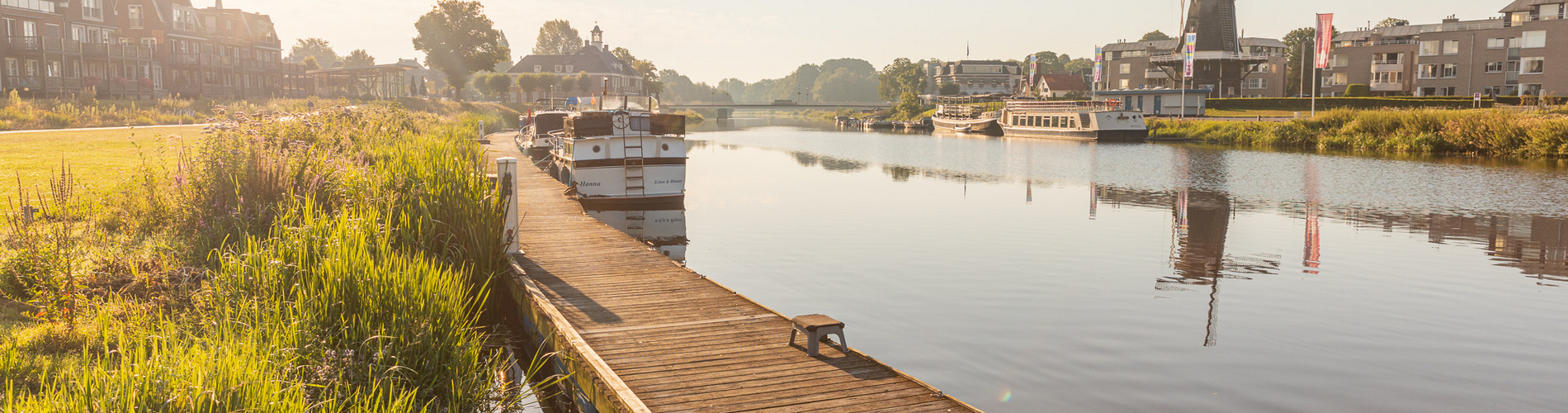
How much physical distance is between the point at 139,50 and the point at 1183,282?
63.6 m

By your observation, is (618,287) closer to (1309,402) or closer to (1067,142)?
(1309,402)

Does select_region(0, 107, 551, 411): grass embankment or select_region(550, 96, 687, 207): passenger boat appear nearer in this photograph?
select_region(0, 107, 551, 411): grass embankment

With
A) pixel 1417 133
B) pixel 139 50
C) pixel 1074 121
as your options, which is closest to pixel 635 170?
pixel 1417 133

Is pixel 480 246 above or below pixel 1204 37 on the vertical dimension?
below

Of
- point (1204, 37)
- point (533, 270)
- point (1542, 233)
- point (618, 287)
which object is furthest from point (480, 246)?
point (1204, 37)

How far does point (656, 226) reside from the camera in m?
22.5

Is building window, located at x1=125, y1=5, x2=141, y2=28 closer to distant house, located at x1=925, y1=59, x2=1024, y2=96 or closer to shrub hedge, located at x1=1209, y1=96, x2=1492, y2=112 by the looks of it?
shrub hedge, located at x1=1209, y1=96, x2=1492, y2=112

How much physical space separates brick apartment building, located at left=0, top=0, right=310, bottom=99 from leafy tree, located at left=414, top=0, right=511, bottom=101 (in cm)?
1772

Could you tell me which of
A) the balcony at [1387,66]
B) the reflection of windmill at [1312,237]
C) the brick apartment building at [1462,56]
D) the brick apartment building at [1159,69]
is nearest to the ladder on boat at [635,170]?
the reflection of windmill at [1312,237]

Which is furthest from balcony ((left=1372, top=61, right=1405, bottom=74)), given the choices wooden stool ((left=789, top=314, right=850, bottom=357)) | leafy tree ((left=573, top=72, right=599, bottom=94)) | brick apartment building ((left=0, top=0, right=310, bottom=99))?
wooden stool ((left=789, top=314, right=850, bottom=357))

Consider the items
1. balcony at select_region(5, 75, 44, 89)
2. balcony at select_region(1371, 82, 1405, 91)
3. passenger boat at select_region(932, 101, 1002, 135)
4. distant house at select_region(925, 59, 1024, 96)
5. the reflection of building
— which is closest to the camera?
the reflection of building

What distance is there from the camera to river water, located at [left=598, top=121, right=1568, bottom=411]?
9859 millimetres

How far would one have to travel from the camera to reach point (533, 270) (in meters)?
12.1

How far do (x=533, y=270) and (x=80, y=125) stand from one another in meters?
32.1
